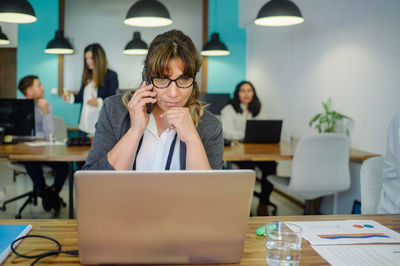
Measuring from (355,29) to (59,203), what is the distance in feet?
10.6

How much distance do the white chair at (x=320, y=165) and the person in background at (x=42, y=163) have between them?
231 cm

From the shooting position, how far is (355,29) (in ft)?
11.1

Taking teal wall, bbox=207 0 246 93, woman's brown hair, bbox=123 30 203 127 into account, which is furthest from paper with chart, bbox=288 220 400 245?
teal wall, bbox=207 0 246 93

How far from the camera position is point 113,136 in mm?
1505

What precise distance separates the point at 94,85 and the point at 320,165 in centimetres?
237

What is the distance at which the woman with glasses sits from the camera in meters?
1.39

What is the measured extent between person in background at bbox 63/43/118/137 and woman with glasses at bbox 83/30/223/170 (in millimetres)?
2410

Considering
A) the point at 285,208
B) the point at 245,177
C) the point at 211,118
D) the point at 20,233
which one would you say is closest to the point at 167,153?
the point at 211,118

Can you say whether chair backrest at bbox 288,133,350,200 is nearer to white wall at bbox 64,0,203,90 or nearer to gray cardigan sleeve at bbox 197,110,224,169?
gray cardigan sleeve at bbox 197,110,224,169

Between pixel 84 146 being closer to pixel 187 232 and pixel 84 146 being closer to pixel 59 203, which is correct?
pixel 59 203

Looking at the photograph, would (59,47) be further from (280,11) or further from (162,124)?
(162,124)

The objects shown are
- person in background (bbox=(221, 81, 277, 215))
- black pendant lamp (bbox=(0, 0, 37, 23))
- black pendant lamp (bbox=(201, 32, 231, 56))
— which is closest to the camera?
black pendant lamp (bbox=(0, 0, 37, 23))

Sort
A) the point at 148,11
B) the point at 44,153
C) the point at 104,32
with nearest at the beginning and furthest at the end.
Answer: the point at 44,153, the point at 148,11, the point at 104,32

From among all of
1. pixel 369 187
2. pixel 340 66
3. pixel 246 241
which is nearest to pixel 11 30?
pixel 340 66
